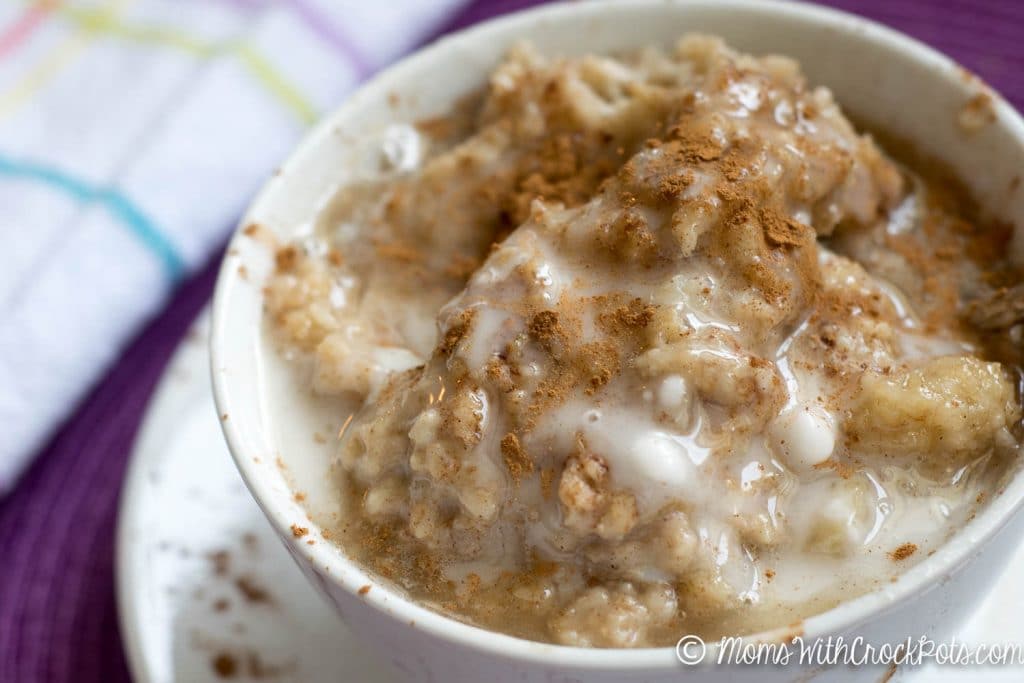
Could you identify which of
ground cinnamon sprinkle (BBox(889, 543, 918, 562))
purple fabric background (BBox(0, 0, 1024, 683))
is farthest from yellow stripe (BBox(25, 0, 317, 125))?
ground cinnamon sprinkle (BBox(889, 543, 918, 562))

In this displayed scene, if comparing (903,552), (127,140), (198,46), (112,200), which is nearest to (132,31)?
(198,46)

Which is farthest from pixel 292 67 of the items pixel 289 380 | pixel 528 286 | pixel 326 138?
pixel 528 286

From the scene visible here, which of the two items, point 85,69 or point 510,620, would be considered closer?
point 510,620

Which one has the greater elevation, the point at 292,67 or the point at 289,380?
the point at 289,380

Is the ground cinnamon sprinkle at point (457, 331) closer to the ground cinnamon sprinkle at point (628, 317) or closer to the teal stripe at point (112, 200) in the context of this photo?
the ground cinnamon sprinkle at point (628, 317)

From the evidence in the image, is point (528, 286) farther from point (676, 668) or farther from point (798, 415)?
point (676, 668)

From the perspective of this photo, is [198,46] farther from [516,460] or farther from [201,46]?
[516,460]

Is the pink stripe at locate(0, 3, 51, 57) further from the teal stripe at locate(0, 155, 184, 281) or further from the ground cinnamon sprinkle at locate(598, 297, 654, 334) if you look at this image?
the ground cinnamon sprinkle at locate(598, 297, 654, 334)
